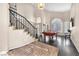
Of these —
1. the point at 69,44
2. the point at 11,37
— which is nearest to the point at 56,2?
the point at 69,44

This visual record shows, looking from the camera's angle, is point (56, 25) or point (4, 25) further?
point (56, 25)

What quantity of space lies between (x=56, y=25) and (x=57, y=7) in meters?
0.29

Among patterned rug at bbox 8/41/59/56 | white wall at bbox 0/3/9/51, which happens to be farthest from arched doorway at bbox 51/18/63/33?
white wall at bbox 0/3/9/51

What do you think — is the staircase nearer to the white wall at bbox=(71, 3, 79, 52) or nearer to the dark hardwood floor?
the dark hardwood floor

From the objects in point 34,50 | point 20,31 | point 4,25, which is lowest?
point 34,50

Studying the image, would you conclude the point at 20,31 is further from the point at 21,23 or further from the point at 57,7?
the point at 57,7

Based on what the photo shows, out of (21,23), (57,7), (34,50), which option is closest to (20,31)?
(21,23)

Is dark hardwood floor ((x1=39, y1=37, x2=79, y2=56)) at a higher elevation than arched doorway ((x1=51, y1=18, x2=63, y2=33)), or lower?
lower

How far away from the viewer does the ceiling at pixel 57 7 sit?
8.29 ft

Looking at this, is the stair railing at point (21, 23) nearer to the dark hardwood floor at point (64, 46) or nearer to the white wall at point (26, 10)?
the white wall at point (26, 10)

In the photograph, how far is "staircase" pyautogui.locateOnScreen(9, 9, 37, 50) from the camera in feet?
8.33

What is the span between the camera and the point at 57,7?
2576mm

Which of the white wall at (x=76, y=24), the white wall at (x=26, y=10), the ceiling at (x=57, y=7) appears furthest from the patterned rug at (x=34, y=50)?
the ceiling at (x=57, y=7)

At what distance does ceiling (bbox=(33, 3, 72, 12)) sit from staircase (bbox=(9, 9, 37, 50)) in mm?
403
